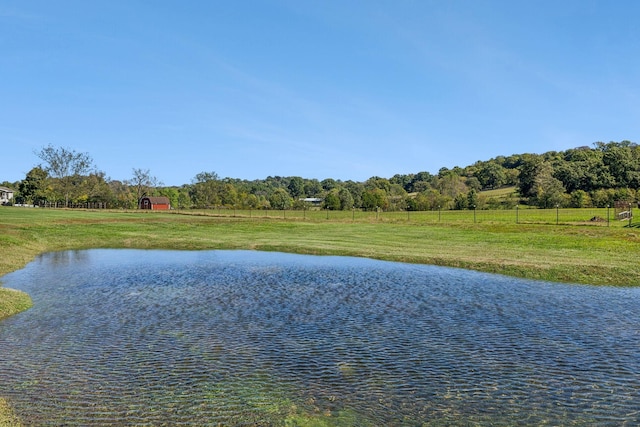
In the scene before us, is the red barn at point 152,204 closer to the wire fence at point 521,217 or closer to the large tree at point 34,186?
the large tree at point 34,186

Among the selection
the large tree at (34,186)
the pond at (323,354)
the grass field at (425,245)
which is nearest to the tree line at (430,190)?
the large tree at (34,186)

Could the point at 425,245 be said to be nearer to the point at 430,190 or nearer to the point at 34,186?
the point at 430,190

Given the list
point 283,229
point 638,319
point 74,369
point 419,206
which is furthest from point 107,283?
point 419,206

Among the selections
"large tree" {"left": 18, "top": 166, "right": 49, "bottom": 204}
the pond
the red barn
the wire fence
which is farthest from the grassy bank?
the red barn

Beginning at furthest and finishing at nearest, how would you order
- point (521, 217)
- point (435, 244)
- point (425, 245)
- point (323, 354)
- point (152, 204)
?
point (152, 204)
point (521, 217)
point (435, 244)
point (425, 245)
point (323, 354)

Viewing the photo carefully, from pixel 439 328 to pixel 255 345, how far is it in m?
5.36

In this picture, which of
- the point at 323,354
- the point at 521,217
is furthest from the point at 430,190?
the point at 323,354

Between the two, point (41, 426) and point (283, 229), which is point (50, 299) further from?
A: point (283, 229)

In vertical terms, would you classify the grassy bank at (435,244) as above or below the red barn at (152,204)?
below

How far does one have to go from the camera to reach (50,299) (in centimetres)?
1692

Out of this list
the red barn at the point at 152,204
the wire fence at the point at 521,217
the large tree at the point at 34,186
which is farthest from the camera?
the red barn at the point at 152,204

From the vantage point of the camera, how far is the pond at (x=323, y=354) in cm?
793

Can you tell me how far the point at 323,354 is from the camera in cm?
1091

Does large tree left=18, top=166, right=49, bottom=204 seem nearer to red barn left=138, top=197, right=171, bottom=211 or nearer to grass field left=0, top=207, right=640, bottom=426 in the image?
red barn left=138, top=197, right=171, bottom=211
